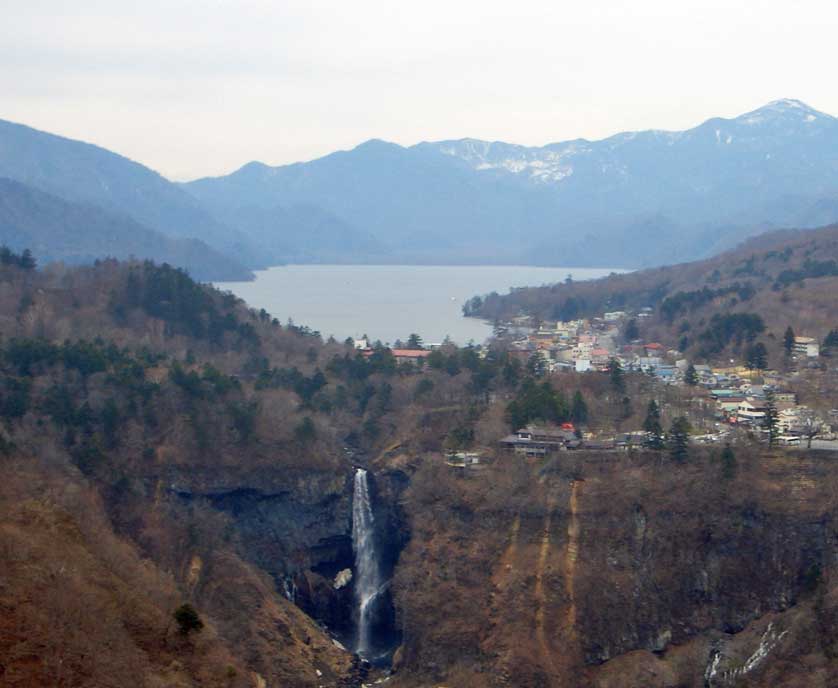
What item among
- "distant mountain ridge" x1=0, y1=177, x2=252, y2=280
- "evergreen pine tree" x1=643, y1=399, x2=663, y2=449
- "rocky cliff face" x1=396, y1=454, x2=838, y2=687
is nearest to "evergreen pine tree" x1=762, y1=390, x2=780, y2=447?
"rocky cliff face" x1=396, y1=454, x2=838, y2=687

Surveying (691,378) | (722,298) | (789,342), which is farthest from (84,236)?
(691,378)

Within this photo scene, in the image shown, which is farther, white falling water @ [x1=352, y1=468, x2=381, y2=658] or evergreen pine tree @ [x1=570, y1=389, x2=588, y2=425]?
evergreen pine tree @ [x1=570, y1=389, x2=588, y2=425]

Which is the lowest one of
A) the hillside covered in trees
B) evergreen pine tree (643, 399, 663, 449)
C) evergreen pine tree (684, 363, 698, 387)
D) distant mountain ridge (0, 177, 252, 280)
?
evergreen pine tree (643, 399, 663, 449)

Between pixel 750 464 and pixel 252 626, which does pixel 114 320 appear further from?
pixel 750 464

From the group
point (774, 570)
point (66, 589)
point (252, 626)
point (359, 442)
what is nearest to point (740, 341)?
point (359, 442)

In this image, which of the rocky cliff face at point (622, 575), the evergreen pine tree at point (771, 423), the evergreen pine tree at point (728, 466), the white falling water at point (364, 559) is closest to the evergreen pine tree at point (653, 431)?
the rocky cliff face at point (622, 575)

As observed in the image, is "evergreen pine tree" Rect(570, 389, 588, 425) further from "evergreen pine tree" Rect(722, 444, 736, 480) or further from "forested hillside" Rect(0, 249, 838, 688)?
"evergreen pine tree" Rect(722, 444, 736, 480)
